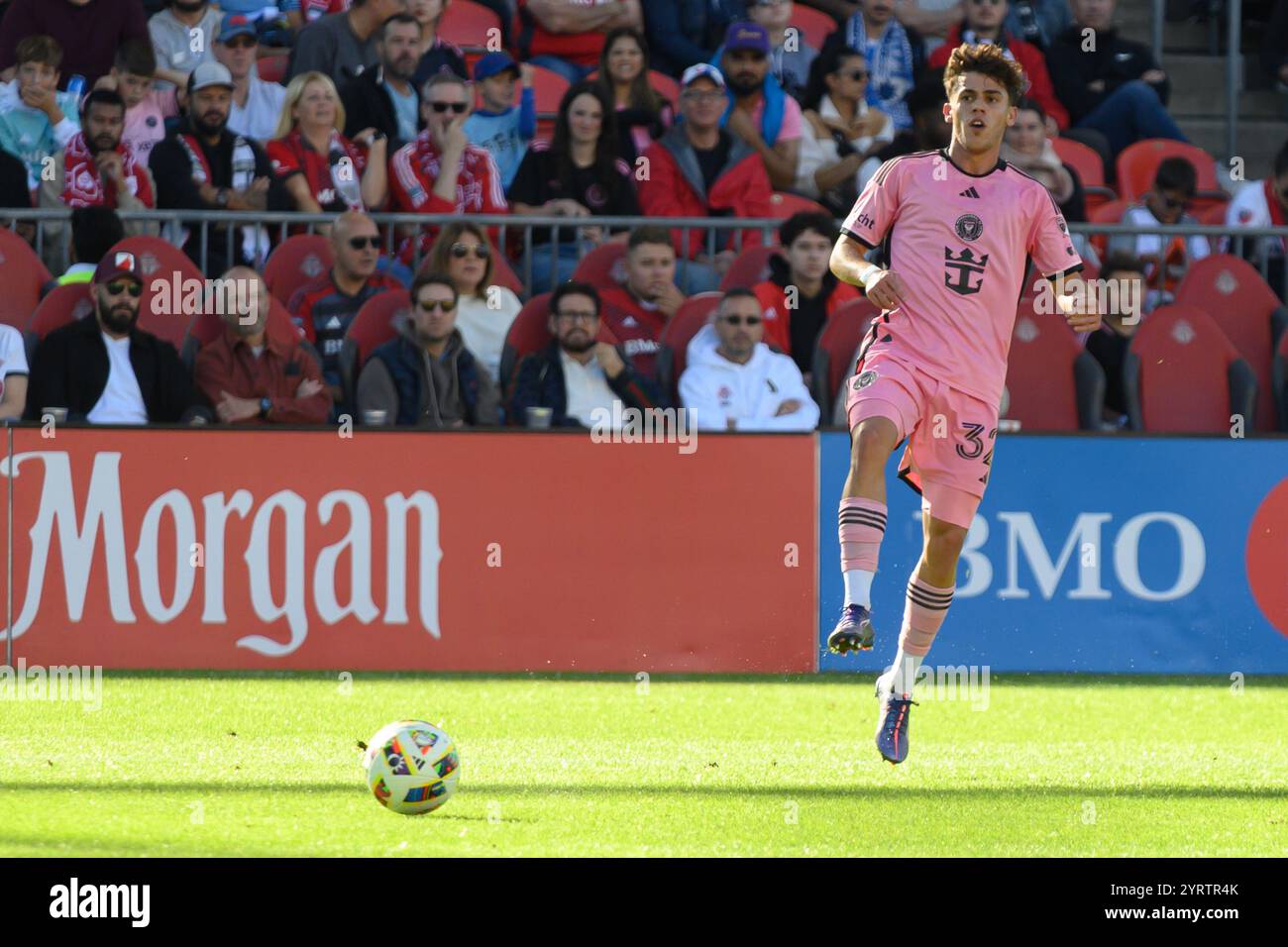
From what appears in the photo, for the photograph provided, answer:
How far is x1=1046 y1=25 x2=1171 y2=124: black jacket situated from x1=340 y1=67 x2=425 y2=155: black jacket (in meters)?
5.22

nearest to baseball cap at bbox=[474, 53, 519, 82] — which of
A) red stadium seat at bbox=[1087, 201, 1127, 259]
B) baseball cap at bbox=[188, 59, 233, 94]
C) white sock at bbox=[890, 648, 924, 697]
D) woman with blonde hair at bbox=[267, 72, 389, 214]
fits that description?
woman with blonde hair at bbox=[267, 72, 389, 214]

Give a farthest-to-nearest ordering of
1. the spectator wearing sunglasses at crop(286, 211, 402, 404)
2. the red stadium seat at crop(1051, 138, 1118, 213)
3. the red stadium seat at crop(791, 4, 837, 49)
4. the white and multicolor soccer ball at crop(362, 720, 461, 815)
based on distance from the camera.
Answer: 1. the red stadium seat at crop(791, 4, 837, 49)
2. the red stadium seat at crop(1051, 138, 1118, 213)
3. the spectator wearing sunglasses at crop(286, 211, 402, 404)
4. the white and multicolor soccer ball at crop(362, 720, 461, 815)

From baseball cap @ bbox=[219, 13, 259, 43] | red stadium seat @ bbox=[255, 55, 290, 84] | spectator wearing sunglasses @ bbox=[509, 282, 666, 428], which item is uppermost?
baseball cap @ bbox=[219, 13, 259, 43]

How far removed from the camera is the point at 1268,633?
12227 millimetres

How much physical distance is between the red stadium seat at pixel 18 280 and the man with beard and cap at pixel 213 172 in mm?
951

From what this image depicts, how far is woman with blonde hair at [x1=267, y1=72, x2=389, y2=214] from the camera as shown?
44.9 ft

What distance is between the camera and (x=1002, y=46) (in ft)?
53.0

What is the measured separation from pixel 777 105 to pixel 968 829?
9.22 m

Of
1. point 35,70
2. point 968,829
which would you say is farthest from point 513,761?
point 35,70

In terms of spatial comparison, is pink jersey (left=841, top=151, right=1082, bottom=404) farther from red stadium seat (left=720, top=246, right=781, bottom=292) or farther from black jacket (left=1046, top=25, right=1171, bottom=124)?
black jacket (left=1046, top=25, right=1171, bottom=124)

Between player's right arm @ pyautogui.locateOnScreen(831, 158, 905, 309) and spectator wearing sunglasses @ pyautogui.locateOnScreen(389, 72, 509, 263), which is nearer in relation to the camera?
player's right arm @ pyautogui.locateOnScreen(831, 158, 905, 309)

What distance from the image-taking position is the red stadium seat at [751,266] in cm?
1334

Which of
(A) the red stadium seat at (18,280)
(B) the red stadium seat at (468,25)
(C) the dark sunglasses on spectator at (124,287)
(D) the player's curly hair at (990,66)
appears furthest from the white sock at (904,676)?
(B) the red stadium seat at (468,25)

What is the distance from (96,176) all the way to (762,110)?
453cm
